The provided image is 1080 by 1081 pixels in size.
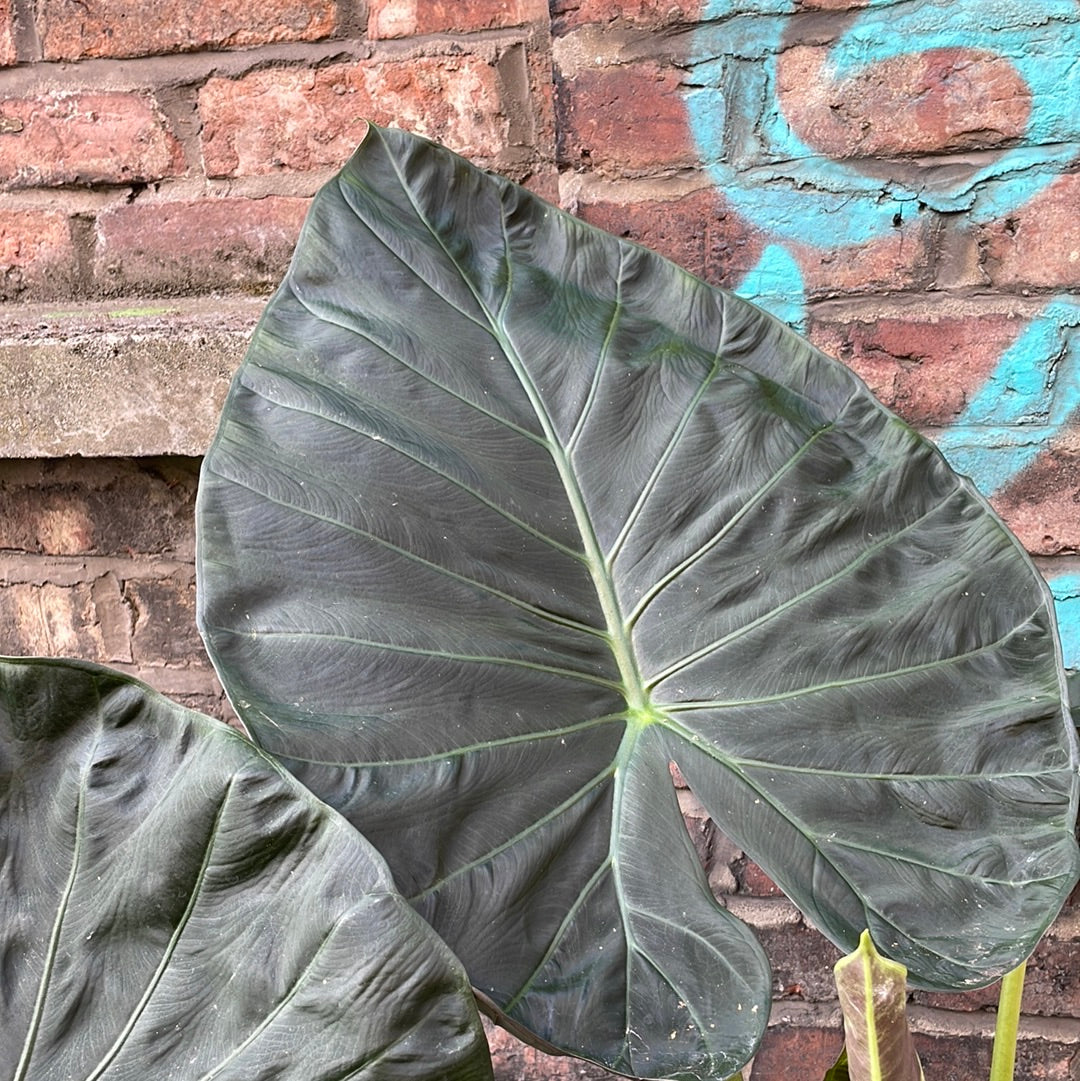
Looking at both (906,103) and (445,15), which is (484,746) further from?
(445,15)

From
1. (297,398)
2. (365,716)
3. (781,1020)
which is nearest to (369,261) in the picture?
(297,398)

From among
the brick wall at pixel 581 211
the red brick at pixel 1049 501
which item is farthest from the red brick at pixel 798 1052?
the red brick at pixel 1049 501

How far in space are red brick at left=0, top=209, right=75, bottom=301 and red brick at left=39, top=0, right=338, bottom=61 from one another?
167 mm

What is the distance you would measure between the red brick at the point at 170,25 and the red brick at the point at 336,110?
38 mm

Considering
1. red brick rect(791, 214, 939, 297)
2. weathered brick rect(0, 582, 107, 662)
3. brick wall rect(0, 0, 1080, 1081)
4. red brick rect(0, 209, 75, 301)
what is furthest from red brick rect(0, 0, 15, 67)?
red brick rect(791, 214, 939, 297)

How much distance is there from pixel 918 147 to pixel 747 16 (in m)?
0.17

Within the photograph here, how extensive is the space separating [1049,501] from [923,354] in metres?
0.16

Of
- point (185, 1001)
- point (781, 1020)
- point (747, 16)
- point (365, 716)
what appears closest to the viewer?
point (185, 1001)

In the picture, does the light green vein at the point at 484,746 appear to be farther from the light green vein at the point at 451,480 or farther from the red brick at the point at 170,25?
the red brick at the point at 170,25

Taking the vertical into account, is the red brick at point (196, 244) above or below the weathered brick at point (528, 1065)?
above

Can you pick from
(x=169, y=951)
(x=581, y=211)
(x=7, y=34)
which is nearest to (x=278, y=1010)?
(x=169, y=951)

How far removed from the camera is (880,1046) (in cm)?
39

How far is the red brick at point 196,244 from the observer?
1073 mm

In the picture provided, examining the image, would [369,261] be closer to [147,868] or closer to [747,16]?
[147,868]
